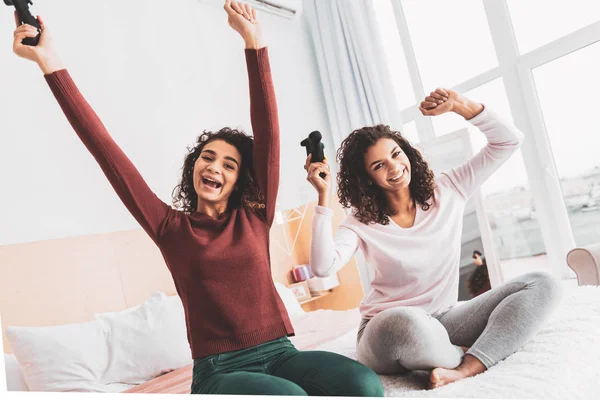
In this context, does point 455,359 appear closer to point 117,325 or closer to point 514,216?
point 514,216

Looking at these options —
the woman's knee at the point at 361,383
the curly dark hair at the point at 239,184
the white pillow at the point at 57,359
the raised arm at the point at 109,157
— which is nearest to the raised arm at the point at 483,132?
the curly dark hair at the point at 239,184

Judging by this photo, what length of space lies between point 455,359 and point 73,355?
112cm

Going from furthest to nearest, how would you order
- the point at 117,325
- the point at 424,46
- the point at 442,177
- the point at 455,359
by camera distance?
1. the point at 117,325
2. the point at 424,46
3. the point at 442,177
4. the point at 455,359

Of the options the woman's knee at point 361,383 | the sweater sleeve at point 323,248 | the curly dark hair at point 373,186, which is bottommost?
the woman's knee at point 361,383

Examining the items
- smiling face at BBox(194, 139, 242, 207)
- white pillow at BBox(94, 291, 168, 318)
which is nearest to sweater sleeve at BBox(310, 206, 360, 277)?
smiling face at BBox(194, 139, 242, 207)

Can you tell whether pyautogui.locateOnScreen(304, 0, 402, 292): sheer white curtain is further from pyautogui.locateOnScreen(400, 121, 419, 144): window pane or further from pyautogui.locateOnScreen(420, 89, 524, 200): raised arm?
pyautogui.locateOnScreen(420, 89, 524, 200): raised arm

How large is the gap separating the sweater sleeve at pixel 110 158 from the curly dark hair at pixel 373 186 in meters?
0.47

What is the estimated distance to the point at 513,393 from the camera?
0.87 m

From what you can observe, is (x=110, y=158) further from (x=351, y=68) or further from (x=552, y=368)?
(x=552, y=368)

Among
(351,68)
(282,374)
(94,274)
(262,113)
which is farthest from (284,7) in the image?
(282,374)

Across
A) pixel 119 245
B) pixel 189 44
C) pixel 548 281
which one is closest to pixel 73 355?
pixel 119 245

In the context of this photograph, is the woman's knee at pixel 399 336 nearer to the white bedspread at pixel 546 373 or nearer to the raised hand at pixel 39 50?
the white bedspread at pixel 546 373

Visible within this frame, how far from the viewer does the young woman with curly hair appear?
994mm

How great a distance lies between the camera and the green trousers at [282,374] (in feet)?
2.88
